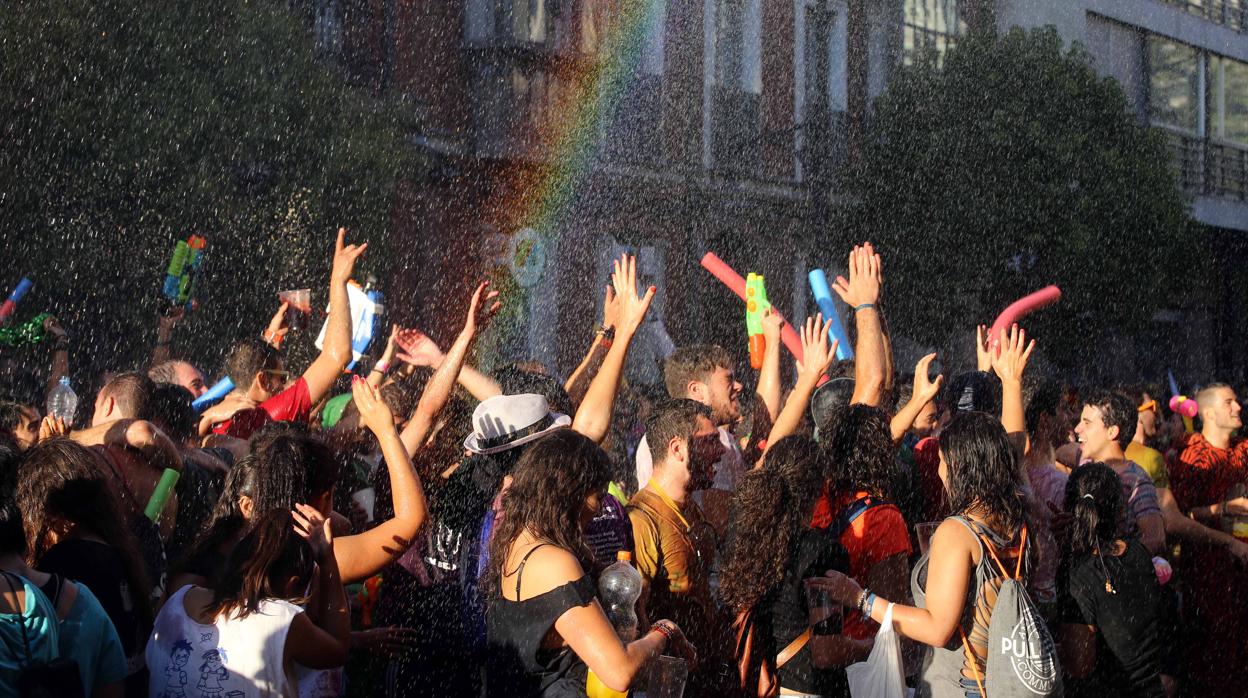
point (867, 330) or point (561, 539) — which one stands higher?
point (867, 330)

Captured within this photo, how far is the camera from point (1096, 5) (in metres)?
20.4

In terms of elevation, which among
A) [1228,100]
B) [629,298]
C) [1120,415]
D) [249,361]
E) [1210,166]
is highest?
[1228,100]

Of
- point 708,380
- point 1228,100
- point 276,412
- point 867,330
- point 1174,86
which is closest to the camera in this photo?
point 276,412

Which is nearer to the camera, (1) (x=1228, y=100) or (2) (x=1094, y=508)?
(2) (x=1094, y=508)

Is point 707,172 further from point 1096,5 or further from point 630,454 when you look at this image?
point 630,454

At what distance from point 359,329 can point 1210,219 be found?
19216 mm

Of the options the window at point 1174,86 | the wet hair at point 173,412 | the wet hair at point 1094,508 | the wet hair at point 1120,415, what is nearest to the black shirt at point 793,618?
the wet hair at point 1094,508

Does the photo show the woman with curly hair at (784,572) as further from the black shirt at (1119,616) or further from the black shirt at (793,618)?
the black shirt at (1119,616)

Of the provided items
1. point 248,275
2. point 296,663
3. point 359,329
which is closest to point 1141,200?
point 248,275

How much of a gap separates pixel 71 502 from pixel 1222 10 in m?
24.2

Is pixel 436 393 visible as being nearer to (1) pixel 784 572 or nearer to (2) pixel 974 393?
(1) pixel 784 572

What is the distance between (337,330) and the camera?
454 cm

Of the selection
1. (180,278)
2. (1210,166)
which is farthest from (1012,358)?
(1210,166)

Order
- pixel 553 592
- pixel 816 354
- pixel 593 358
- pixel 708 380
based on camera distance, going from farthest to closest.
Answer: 1. pixel 593 358
2. pixel 708 380
3. pixel 816 354
4. pixel 553 592
